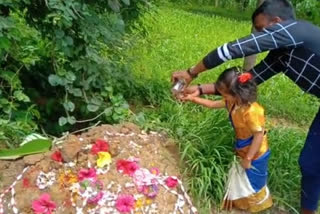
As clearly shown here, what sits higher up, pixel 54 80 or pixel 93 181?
pixel 54 80

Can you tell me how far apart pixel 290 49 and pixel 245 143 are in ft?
2.12

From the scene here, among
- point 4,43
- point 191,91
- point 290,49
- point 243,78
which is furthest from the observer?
point 191,91

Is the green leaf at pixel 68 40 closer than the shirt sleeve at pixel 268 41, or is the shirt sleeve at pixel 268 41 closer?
the shirt sleeve at pixel 268 41

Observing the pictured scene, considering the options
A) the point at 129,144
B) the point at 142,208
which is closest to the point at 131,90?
the point at 129,144

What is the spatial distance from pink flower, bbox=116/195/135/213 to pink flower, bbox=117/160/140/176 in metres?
0.18

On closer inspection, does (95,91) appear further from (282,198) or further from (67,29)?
(282,198)

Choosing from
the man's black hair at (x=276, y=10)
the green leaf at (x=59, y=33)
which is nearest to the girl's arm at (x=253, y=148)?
the man's black hair at (x=276, y=10)

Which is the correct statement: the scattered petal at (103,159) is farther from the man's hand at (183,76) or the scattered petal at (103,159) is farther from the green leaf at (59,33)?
the green leaf at (59,33)

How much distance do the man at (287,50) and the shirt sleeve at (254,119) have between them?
0.30 m

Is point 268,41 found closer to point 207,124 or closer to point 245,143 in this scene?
point 245,143

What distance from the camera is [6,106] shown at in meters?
4.16

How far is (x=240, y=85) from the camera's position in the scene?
359 cm

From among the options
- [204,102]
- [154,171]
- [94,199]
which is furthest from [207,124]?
[94,199]

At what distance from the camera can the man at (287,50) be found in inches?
131
